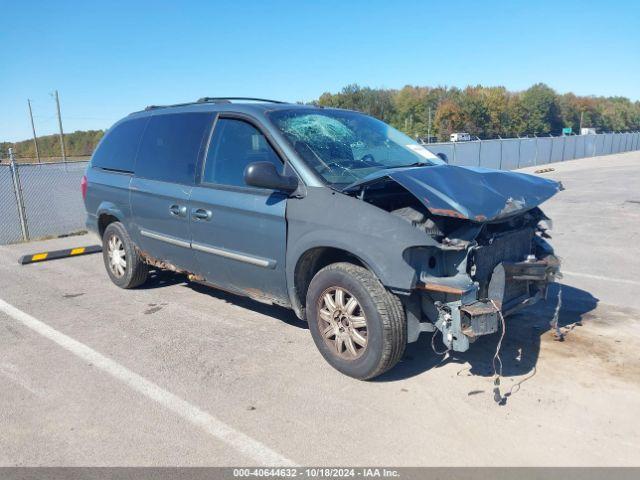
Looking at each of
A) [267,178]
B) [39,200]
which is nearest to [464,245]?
[267,178]

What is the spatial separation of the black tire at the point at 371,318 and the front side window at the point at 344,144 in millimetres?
686

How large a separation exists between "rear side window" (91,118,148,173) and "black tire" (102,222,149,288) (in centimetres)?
70

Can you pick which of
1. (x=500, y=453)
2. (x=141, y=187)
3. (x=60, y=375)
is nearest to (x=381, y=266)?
(x=500, y=453)

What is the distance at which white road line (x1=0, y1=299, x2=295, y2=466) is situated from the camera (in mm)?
2975

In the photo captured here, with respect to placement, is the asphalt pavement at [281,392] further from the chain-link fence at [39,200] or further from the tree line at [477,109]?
the tree line at [477,109]

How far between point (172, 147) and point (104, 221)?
1.83 m

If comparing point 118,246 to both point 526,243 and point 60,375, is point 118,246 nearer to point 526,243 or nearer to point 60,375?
point 60,375

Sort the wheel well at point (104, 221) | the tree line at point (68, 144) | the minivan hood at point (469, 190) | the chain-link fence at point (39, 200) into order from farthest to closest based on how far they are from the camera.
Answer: the tree line at point (68, 144)
the chain-link fence at point (39, 200)
the wheel well at point (104, 221)
the minivan hood at point (469, 190)

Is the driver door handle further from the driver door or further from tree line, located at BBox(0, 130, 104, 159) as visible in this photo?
tree line, located at BBox(0, 130, 104, 159)

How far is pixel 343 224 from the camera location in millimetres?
3637

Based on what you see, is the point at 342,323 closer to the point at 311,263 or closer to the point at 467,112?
the point at 311,263

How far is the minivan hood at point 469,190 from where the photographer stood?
3.29 meters

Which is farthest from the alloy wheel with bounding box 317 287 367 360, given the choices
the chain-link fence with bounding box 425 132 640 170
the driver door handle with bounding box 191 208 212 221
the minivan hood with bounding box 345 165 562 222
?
the chain-link fence with bounding box 425 132 640 170

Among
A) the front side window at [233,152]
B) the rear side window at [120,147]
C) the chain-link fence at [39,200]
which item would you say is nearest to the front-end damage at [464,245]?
the front side window at [233,152]
